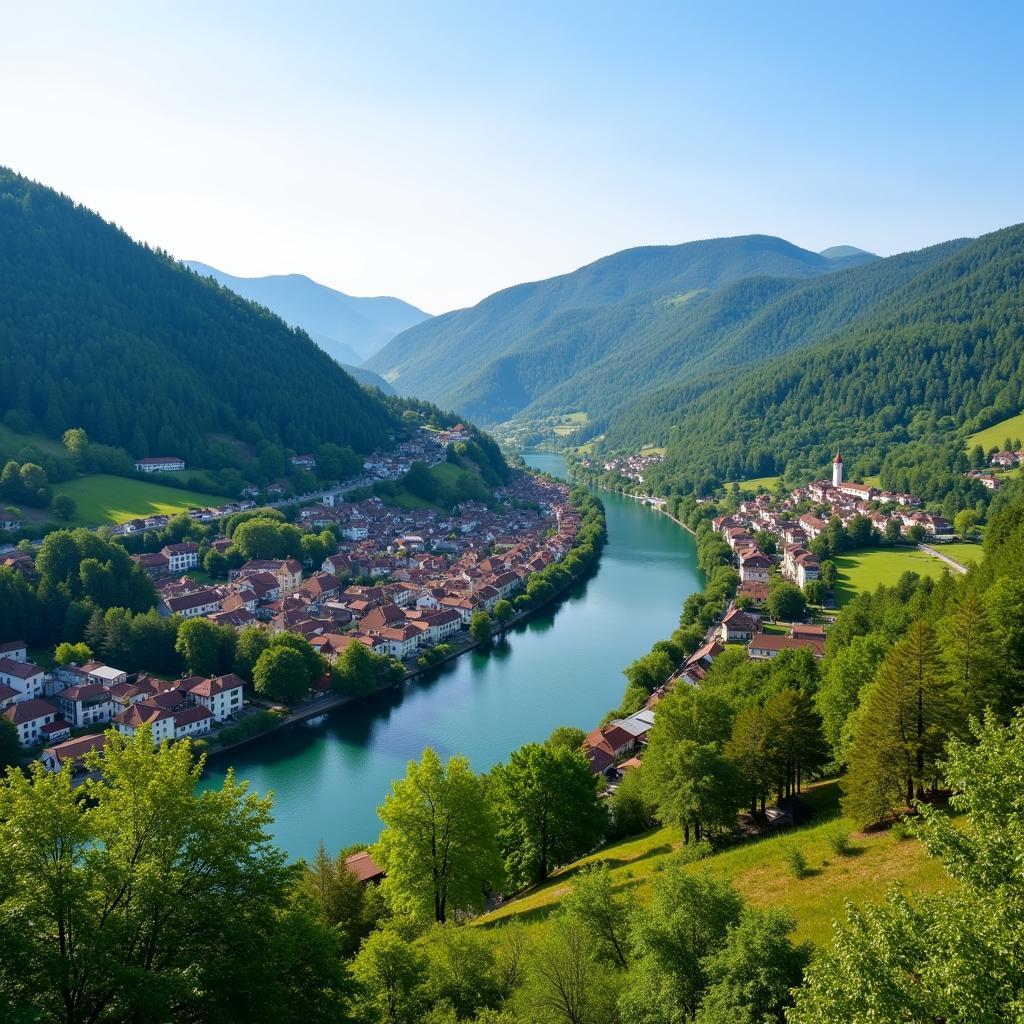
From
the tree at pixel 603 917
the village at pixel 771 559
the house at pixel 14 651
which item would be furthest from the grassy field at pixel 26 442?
the tree at pixel 603 917

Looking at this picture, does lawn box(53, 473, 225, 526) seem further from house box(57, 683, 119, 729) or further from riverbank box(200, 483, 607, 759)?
riverbank box(200, 483, 607, 759)

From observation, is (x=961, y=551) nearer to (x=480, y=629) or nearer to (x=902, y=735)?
(x=480, y=629)

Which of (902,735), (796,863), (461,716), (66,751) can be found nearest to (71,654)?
(66,751)

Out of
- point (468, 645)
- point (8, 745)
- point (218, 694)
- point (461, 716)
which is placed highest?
point (8, 745)

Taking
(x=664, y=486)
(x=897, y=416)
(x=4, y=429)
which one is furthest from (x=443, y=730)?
(x=897, y=416)

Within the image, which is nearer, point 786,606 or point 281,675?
point 281,675

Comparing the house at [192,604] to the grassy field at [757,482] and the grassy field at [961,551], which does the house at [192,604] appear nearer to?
the grassy field at [961,551]

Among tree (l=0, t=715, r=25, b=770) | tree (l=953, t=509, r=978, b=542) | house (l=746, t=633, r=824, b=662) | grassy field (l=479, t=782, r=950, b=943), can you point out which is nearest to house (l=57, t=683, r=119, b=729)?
tree (l=0, t=715, r=25, b=770)
